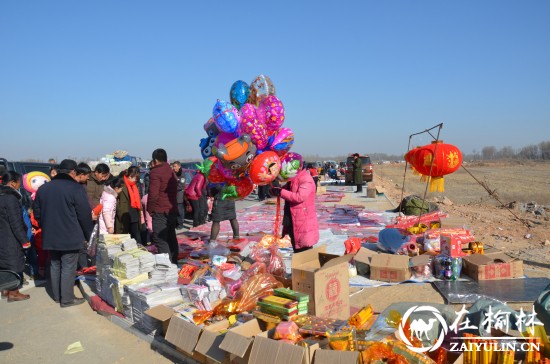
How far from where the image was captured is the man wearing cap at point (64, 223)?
17.9ft

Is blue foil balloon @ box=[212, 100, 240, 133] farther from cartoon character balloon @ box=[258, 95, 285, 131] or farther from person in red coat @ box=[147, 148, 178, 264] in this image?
person in red coat @ box=[147, 148, 178, 264]

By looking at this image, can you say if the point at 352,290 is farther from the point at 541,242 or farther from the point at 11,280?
the point at 541,242

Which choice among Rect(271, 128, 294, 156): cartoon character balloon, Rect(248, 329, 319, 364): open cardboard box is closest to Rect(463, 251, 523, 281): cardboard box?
Rect(271, 128, 294, 156): cartoon character balloon

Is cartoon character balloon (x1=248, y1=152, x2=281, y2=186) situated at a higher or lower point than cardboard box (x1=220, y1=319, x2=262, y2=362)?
higher

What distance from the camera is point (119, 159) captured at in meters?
20.7

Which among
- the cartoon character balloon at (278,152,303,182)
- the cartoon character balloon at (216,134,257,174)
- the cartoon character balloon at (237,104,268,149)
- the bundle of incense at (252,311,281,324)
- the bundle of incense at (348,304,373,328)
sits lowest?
the bundle of incense at (348,304,373,328)

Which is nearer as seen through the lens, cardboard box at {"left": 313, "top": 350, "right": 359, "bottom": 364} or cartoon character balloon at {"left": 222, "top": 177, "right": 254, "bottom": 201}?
cardboard box at {"left": 313, "top": 350, "right": 359, "bottom": 364}

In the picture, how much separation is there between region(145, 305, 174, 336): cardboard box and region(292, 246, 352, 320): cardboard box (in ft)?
4.58

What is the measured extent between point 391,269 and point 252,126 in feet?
10.1

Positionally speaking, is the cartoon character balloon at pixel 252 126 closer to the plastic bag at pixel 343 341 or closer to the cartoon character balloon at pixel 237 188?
the cartoon character balloon at pixel 237 188

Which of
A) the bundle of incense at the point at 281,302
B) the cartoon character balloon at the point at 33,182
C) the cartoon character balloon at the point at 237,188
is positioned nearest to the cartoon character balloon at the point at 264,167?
the cartoon character balloon at the point at 237,188

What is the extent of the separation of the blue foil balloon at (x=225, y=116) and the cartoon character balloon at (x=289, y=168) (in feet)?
2.82

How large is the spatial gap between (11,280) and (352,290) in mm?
4205

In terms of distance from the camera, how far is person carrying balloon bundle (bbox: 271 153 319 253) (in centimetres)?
532
